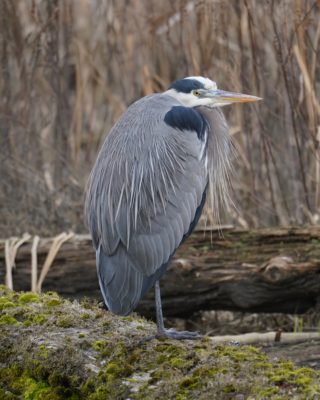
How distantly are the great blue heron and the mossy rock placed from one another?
24cm

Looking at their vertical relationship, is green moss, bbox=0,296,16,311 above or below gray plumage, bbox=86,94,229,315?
below

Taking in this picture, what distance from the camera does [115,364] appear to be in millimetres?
2785

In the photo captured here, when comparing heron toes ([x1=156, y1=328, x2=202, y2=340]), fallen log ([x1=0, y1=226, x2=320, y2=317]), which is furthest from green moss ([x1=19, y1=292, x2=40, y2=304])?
fallen log ([x1=0, y1=226, x2=320, y2=317])

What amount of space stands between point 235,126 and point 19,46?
1.68 m

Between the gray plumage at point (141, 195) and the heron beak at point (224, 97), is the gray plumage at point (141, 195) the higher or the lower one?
the lower one

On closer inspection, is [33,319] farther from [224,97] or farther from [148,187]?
[224,97]

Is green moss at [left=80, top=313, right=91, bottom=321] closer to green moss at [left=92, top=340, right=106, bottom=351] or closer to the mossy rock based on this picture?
the mossy rock

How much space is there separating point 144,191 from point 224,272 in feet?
4.68

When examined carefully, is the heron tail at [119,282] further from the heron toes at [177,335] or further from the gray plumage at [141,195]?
the heron toes at [177,335]

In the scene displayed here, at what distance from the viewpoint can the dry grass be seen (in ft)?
19.3

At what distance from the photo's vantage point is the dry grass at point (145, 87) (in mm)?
5887

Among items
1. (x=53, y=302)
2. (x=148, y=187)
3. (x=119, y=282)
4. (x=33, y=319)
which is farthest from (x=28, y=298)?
(x=148, y=187)

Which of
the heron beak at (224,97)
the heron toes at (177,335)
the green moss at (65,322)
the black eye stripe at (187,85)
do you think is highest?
the black eye stripe at (187,85)

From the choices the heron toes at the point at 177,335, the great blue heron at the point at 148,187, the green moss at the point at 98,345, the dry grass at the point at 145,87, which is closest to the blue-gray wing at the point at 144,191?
the great blue heron at the point at 148,187
